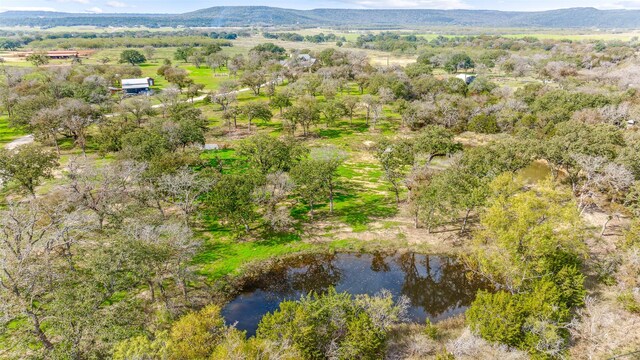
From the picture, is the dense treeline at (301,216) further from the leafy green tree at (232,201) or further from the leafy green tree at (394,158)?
the leafy green tree at (394,158)

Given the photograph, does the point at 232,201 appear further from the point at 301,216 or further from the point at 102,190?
the point at 102,190

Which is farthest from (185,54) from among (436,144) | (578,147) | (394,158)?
(578,147)

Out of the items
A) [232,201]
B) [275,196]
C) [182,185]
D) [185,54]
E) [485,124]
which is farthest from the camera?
[185,54]

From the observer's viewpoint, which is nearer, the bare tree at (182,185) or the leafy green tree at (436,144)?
the bare tree at (182,185)

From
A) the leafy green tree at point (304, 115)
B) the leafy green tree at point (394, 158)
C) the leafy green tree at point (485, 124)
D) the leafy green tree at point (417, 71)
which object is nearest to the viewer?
the leafy green tree at point (394, 158)

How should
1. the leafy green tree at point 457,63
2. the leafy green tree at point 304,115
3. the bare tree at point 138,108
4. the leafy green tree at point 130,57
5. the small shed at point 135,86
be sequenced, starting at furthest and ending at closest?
the leafy green tree at point 130,57 < the leafy green tree at point 457,63 < the small shed at point 135,86 < the bare tree at point 138,108 < the leafy green tree at point 304,115

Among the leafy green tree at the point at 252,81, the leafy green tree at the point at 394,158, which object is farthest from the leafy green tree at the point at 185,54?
the leafy green tree at the point at 394,158

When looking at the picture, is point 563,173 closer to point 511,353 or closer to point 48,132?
point 511,353

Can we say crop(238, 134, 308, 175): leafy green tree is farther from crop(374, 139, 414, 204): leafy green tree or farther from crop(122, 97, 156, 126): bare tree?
crop(122, 97, 156, 126): bare tree

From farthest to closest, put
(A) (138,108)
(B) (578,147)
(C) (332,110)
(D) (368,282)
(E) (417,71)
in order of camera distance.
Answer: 1. (E) (417,71)
2. (C) (332,110)
3. (A) (138,108)
4. (B) (578,147)
5. (D) (368,282)
